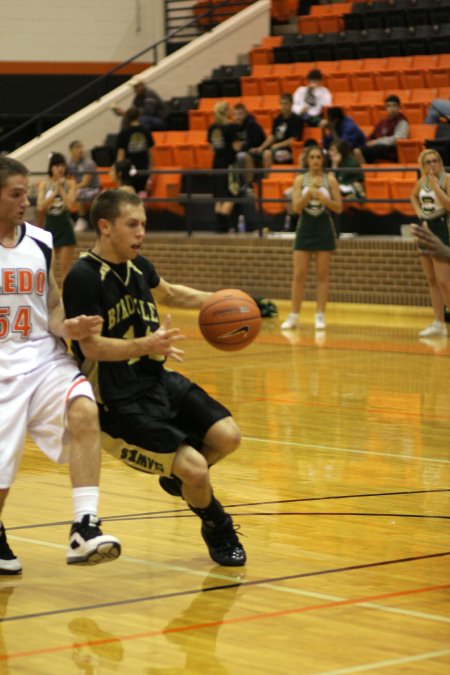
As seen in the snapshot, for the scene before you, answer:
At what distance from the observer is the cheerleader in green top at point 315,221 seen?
1401cm

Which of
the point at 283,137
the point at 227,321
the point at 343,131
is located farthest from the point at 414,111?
the point at 227,321

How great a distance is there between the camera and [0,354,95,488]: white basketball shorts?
15.9 feet

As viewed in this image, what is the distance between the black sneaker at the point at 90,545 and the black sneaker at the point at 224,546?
677 millimetres

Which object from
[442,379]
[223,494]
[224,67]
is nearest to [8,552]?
[223,494]

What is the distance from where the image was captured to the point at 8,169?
197 inches

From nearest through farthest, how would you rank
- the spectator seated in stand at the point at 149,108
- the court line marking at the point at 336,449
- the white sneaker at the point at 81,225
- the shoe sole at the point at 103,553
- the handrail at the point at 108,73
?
the shoe sole at the point at 103,553, the court line marking at the point at 336,449, the white sneaker at the point at 81,225, the spectator seated in stand at the point at 149,108, the handrail at the point at 108,73

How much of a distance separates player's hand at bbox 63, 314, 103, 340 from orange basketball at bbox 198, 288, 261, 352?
2.62ft

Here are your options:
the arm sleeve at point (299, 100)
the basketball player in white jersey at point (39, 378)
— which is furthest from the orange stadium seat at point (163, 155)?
the basketball player in white jersey at point (39, 378)

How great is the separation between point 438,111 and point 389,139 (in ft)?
2.33

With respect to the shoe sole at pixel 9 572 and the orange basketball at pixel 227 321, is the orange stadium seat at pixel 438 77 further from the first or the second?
the shoe sole at pixel 9 572

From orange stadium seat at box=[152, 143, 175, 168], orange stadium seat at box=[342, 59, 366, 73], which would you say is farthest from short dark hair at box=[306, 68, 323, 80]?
orange stadium seat at box=[152, 143, 175, 168]

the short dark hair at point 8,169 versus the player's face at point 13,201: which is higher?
the short dark hair at point 8,169

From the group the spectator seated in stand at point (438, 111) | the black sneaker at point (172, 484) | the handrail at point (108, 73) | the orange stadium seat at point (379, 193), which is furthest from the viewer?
the handrail at point (108, 73)

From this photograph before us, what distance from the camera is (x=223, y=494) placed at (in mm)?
6652
